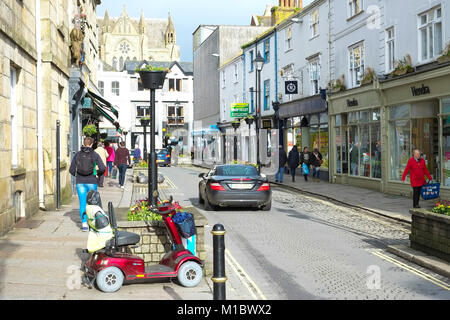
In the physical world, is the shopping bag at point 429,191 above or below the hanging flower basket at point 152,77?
below

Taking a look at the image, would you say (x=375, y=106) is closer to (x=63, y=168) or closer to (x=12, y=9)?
(x=63, y=168)

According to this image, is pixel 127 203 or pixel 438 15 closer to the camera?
pixel 127 203

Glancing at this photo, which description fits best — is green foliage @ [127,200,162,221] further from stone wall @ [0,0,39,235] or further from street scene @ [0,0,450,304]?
stone wall @ [0,0,39,235]

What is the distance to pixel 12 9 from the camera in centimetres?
1112

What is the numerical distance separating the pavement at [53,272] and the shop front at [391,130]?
11.5m

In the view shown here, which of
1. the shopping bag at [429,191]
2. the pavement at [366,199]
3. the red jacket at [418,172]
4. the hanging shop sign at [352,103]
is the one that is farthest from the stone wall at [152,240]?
the hanging shop sign at [352,103]

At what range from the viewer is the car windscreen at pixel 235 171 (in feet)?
51.3

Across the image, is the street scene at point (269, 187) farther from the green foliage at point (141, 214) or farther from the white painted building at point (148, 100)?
the white painted building at point (148, 100)

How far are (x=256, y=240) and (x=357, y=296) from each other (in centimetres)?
417

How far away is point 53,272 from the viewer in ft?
24.6

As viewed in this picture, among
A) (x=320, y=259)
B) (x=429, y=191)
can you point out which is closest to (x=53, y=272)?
(x=320, y=259)

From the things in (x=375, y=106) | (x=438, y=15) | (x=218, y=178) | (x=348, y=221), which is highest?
(x=438, y=15)

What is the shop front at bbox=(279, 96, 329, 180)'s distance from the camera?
27984 mm
